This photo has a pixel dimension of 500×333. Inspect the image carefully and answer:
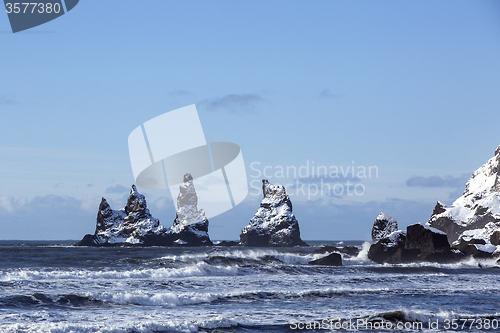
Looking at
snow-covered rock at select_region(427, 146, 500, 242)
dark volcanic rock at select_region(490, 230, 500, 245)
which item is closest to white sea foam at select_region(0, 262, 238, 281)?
dark volcanic rock at select_region(490, 230, 500, 245)

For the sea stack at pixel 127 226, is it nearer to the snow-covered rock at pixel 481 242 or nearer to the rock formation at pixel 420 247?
the snow-covered rock at pixel 481 242

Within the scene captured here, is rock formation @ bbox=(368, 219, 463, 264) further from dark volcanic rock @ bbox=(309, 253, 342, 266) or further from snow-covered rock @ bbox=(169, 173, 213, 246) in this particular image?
snow-covered rock @ bbox=(169, 173, 213, 246)

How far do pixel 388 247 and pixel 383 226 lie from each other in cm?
1901

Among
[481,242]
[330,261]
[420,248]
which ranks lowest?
[330,261]

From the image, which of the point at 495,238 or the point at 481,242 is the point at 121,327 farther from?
the point at 495,238

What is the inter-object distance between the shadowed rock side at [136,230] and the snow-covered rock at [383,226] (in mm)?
70777

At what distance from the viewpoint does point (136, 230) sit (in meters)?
126

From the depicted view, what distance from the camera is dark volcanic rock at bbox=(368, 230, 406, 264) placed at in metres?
50.3

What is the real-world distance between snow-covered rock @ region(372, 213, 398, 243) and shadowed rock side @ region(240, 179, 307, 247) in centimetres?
7127

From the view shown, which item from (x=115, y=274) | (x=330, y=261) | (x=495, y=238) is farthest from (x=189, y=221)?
(x=115, y=274)

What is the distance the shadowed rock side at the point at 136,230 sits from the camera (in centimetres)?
12456
